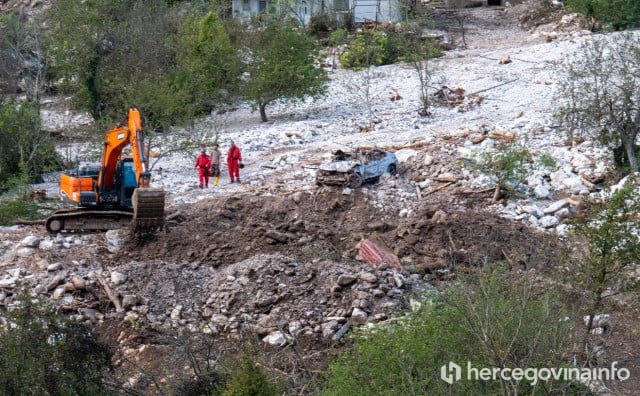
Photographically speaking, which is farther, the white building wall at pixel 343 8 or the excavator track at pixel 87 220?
the white building wall at pixel 343 8

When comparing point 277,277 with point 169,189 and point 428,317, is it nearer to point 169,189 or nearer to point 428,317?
point 428,317

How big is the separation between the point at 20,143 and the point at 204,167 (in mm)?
5706

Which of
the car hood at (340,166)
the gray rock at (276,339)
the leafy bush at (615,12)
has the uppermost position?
the leafy bush at (615,12)

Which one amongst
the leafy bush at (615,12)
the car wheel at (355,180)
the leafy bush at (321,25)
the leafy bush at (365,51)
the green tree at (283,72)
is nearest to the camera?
the car wheel at (355,180)

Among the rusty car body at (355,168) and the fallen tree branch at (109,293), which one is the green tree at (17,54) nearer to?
the rusty car body at (355,168)

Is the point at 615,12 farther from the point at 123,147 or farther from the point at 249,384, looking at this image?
the point at 249,384

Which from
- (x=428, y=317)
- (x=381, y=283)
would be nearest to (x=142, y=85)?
(x=381, y=283)

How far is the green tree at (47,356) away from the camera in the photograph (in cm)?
1036

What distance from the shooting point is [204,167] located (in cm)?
2312

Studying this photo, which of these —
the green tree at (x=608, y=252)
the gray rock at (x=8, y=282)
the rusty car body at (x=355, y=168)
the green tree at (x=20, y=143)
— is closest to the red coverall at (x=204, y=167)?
the rusty car body at (x=355, y=168)

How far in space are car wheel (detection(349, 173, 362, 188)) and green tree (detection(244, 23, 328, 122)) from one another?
894 centimetres

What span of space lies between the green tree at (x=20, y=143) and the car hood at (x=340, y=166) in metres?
8.24

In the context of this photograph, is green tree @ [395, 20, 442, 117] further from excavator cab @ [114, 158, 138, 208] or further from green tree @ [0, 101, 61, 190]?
excavator cab @ [114, 158, 138, 208]

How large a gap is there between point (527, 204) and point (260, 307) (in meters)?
7.80
